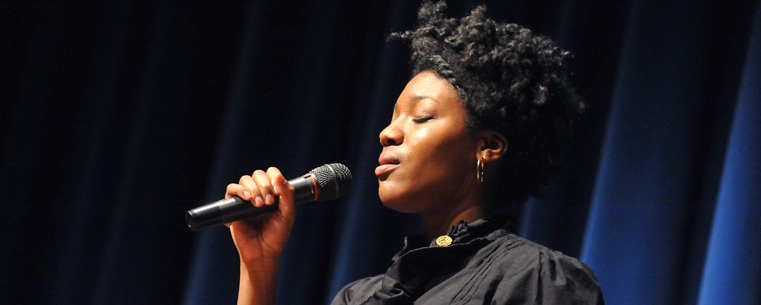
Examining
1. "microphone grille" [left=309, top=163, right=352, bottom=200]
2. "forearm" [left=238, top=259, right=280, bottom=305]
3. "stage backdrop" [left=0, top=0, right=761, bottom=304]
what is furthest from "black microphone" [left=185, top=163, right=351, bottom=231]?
"stage backdrop" [left=0, top=0, right=761, bottom=304]

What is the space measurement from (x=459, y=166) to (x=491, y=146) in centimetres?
7

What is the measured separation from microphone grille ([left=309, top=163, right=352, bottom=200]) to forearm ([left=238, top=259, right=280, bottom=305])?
0.18 meters

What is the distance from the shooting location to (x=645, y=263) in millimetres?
1632

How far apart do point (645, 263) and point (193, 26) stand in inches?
52.5

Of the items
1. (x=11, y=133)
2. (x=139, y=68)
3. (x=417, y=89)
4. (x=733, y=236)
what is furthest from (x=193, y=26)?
(x=733, y=236)

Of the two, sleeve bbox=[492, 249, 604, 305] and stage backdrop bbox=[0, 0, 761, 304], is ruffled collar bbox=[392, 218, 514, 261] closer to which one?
sleeve bbox=[492, 249, 604, 305]

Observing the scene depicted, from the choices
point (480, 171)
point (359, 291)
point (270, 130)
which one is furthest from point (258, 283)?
point (270, 130)

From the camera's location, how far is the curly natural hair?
4.11 feet

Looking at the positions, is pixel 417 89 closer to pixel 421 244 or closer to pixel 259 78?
pixel 421 244

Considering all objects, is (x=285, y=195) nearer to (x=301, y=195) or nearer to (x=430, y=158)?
(x=301, y=195)

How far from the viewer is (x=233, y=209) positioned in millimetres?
1161

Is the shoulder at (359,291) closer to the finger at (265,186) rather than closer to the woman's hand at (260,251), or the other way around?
the woman's hand at (260,251)

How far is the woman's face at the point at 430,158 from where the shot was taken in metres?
1.21

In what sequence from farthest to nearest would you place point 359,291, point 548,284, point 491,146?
point 359,291 < point 491,146 < point 548,284
